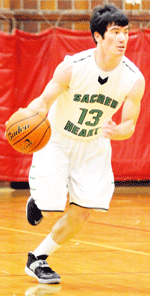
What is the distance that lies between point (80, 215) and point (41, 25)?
6.52 metres

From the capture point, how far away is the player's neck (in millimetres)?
3619

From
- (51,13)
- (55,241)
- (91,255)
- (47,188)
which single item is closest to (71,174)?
(47,188)

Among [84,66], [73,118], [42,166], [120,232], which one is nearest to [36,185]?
[42,166]

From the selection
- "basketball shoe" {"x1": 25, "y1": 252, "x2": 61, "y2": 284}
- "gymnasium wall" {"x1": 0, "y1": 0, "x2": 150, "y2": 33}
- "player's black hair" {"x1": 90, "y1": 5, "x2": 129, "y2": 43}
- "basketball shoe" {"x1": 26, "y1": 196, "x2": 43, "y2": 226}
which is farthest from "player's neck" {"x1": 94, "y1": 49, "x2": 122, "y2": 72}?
"gymnasium wall" {"x1": 0, "y1": 0, "x2": 150, "y2": 33}

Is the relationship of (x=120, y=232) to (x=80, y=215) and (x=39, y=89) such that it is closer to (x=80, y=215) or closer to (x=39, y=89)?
(x=80, y=215)

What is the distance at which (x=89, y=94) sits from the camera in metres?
3.64

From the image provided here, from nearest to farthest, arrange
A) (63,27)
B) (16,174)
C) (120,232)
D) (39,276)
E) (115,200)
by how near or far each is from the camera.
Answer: (39,276) → (120,232) → (115,200) → (16,174) → (63,27)

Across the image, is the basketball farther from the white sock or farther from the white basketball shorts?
the white sock

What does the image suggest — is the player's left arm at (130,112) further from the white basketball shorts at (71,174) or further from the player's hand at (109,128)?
the white basketball shorts at (71,174)

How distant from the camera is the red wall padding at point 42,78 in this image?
30.0ft

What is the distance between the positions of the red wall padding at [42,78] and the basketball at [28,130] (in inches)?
228

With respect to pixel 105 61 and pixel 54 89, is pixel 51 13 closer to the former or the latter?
pixel 105 61

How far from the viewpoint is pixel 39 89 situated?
9.27 metres

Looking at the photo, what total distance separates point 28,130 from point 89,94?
54cm
